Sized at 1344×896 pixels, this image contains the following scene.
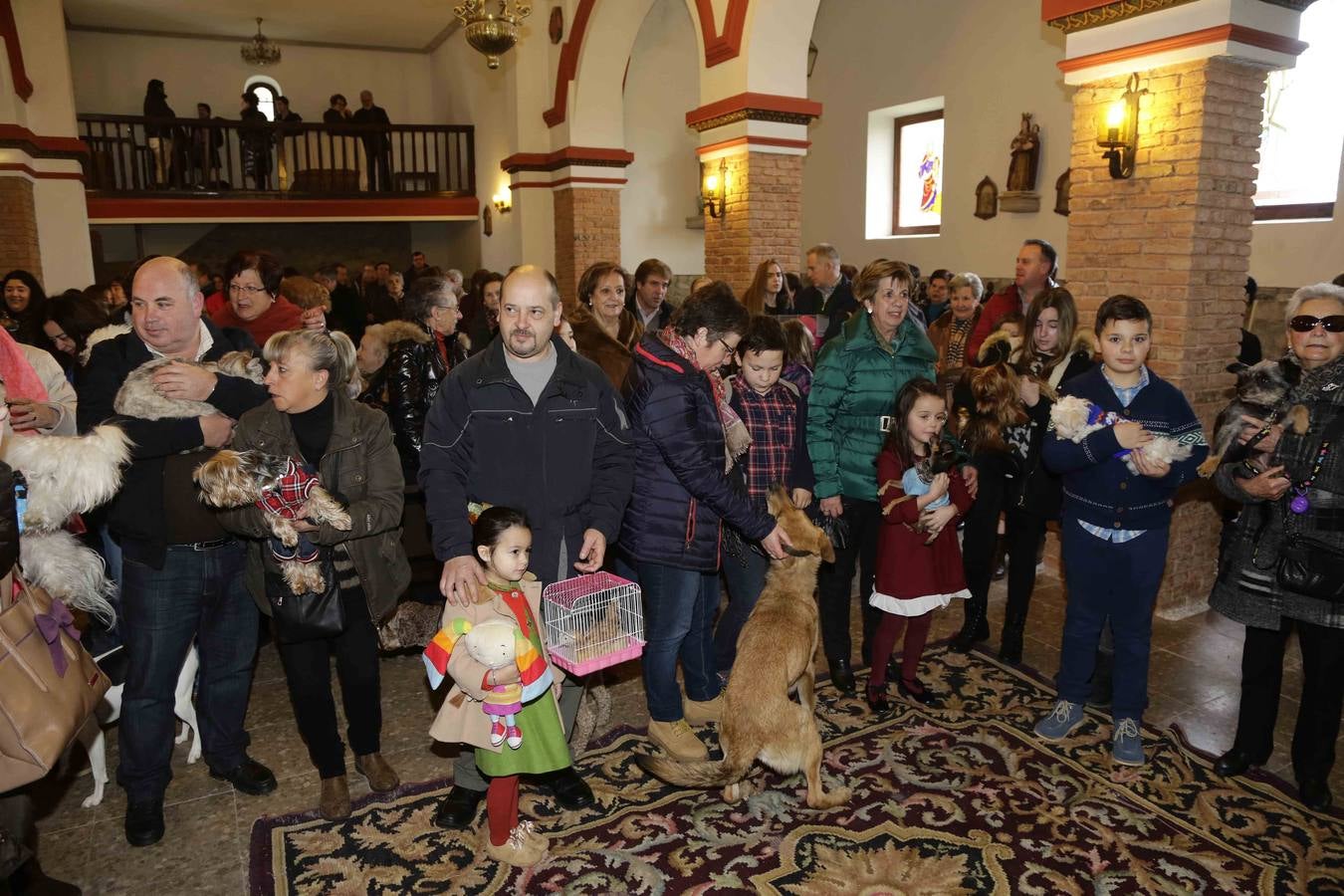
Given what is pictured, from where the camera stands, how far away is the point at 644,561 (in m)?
3.36

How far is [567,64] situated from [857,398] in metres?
9.59

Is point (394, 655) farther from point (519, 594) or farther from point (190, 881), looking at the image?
point (519, 594)

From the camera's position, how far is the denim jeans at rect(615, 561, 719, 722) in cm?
338

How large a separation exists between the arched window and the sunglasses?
1889cm

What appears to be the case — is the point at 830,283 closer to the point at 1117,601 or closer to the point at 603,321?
the point at 603,321

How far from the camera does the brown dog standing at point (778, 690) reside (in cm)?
291

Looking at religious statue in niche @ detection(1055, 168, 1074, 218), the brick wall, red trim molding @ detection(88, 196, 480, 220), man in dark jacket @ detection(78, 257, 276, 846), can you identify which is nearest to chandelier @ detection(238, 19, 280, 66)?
red trim molding @ detection(88, 196, 480, 220)

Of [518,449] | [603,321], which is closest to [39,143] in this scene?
[603,321]

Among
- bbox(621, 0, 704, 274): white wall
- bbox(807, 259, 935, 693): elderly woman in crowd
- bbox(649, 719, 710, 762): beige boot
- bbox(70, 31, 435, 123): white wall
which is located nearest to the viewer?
bbox(649, 719, 710, 762): beige boot

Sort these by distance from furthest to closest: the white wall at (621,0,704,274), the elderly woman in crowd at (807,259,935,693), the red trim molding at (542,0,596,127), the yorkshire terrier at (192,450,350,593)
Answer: the white wall at (621,0,704,274)
the red trim molding at (542,0,596,127)
the elderly woman in crowd at (807,259,935,693)
the yorkshire terrier at (192,450,350,593)

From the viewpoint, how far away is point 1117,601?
352 cm

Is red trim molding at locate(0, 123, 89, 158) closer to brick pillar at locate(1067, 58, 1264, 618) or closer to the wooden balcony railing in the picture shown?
the wooden balcony railing

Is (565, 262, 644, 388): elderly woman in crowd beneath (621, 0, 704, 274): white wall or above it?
beneath

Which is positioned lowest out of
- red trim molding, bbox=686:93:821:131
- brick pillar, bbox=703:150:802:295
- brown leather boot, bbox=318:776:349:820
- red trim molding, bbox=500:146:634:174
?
brown leather boot, bbox=318:776:349:820
